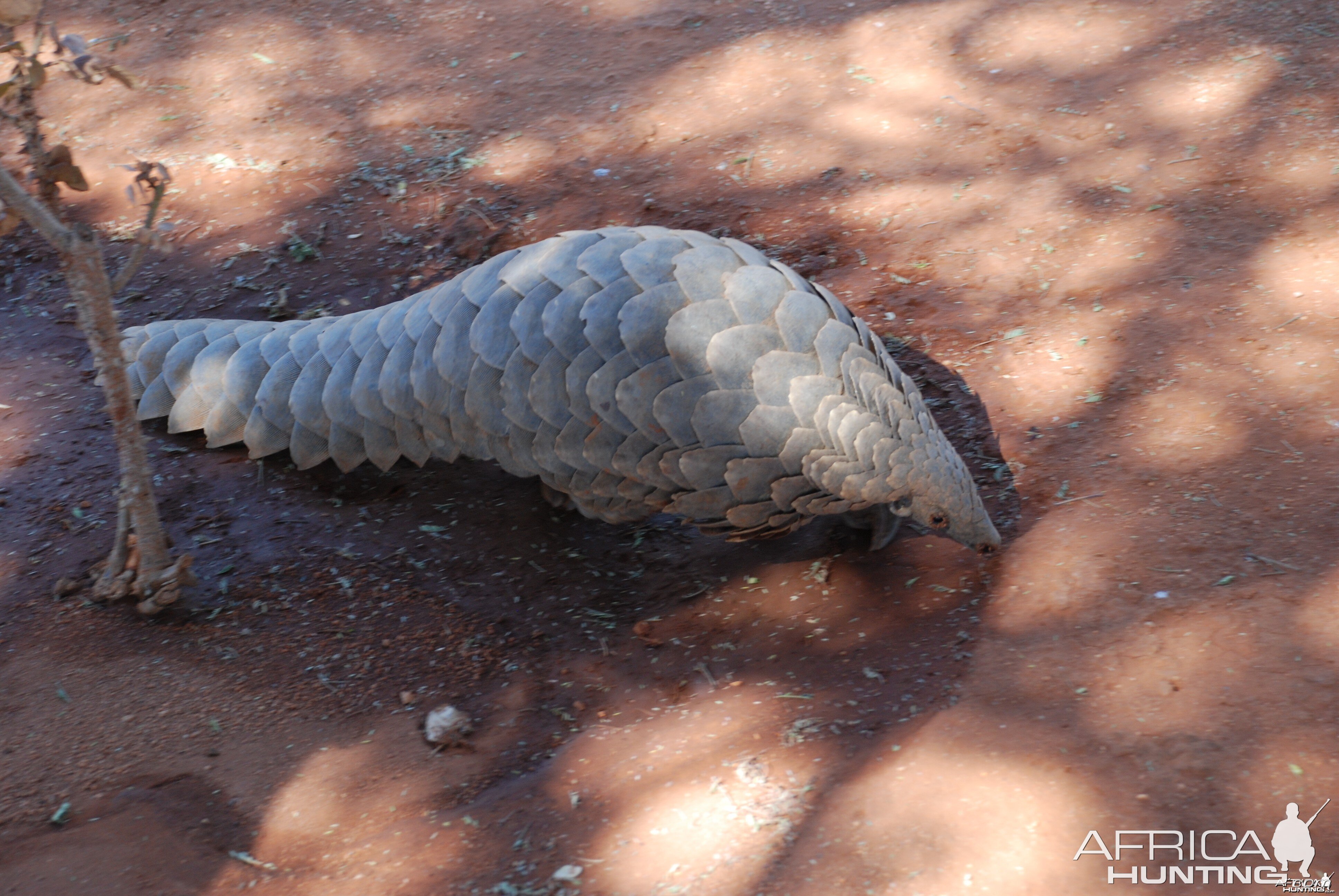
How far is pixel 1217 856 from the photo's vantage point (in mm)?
2010

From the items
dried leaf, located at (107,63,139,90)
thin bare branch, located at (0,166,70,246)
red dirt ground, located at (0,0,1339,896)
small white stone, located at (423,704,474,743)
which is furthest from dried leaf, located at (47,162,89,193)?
small white stone, located at (423,704,474,743)

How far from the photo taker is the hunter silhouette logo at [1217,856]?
1925mm

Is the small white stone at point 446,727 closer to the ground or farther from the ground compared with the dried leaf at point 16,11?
closer to the ground

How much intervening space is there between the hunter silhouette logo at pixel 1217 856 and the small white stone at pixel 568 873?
3.43 feet

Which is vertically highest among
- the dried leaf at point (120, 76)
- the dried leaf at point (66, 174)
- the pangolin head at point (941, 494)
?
the dried leaf at point (120, 76)

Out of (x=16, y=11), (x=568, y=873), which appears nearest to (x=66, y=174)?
(x=16, y=11)

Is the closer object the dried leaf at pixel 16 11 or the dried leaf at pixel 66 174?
the dried leaf at pixel 16 11

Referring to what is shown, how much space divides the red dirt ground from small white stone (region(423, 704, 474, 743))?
39mm

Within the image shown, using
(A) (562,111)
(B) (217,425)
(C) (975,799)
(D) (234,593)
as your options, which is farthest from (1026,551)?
(A) (562,111)

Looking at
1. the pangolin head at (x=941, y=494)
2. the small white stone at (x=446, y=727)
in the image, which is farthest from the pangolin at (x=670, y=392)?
the small white stone at (x=446, y=727)

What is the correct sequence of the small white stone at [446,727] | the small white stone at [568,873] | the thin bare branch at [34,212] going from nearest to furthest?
1. the small white stone at [568,873]
2. the thin bare branch at [34,212]
3. the small white stone at [446,727]

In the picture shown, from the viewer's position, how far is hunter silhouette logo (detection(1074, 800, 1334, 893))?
1.92 m

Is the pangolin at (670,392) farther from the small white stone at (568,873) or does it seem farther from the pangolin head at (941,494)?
the small white stone at (568,873)

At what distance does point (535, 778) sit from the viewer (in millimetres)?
2541
